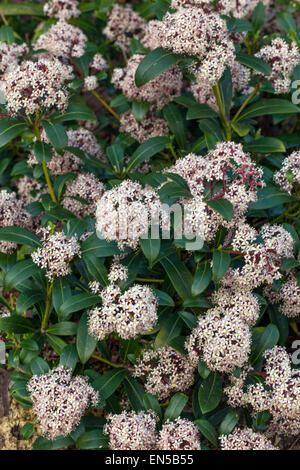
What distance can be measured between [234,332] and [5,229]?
1588 millimetres

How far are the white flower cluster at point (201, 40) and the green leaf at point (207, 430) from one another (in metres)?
2.11

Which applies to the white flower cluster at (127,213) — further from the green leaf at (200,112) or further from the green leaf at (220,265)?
the green leaf at (200,112)

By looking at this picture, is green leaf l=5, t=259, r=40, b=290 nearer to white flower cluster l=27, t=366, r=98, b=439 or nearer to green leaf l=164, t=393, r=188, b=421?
white flower cluster l=27, t=366, r=98, b=439

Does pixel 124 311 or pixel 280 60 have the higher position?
pixel 280 60

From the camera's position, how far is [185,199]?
3.28 meters

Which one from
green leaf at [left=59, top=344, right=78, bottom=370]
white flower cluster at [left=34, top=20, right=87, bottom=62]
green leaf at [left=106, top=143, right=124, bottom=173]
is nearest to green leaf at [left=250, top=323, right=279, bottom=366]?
green leaf at [left=59, top=344, right=78, bottom=370]

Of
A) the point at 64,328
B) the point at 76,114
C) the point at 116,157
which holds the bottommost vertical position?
the point at 64,328

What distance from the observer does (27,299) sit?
136 inches

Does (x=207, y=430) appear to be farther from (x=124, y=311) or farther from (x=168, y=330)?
(x=124, y=311)

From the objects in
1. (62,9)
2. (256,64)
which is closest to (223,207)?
(256,64)

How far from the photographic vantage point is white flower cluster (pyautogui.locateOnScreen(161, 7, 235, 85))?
11.2ft

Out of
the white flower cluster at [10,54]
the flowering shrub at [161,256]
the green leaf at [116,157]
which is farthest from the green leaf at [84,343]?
the white flower cluster at [10,54]

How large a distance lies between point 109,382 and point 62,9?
134 inches

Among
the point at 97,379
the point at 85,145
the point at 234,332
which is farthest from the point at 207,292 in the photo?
the point at 85,145
